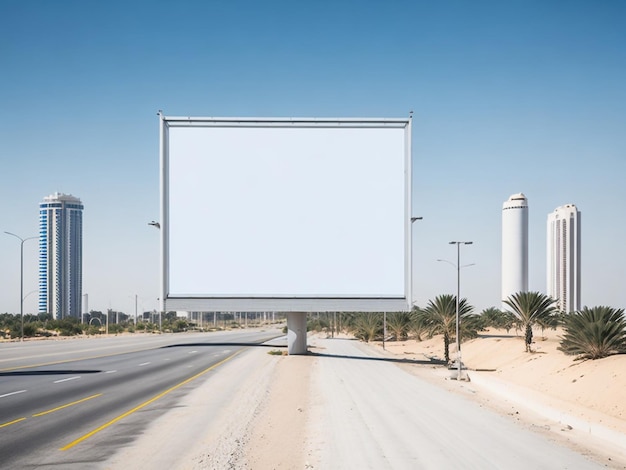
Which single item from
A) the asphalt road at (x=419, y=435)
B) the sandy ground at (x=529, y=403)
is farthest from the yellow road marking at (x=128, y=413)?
the asphalt road at (x=419, y=435)

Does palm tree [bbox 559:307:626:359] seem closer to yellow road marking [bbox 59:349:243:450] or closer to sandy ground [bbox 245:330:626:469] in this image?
sandy ground [bbox 245:330:626:469]

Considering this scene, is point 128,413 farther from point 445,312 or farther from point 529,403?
point 445,312

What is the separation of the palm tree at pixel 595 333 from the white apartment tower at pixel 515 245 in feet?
526

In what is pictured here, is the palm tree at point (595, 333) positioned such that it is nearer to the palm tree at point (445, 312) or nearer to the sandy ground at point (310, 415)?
the sandy ground at point (310, 415)

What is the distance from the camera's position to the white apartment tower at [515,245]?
187 m

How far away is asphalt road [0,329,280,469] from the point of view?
14.5 m

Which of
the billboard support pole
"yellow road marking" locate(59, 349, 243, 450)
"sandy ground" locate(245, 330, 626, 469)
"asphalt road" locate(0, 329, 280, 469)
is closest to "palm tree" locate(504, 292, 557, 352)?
"sandy ground" locate(245, 330, 626, 469)

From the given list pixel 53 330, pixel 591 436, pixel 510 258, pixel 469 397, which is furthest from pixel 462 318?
pixel 510 258

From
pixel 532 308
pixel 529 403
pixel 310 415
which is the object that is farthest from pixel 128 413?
pixel 532 308

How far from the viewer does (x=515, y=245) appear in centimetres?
18825

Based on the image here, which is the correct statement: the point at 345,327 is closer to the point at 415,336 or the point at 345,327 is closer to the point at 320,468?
the point at 415,336

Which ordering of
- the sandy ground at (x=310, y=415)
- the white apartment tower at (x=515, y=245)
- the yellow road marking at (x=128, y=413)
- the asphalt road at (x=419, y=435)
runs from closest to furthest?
the asphalt road at (x=419, y=435) < the sandy ground at (x=310, y=415) < the yellow road marking at (x=128, y=413) < the white apartment tower at (x=515, y=245)

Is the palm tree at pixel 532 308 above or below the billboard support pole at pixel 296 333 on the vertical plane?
above

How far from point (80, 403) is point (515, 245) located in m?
182
